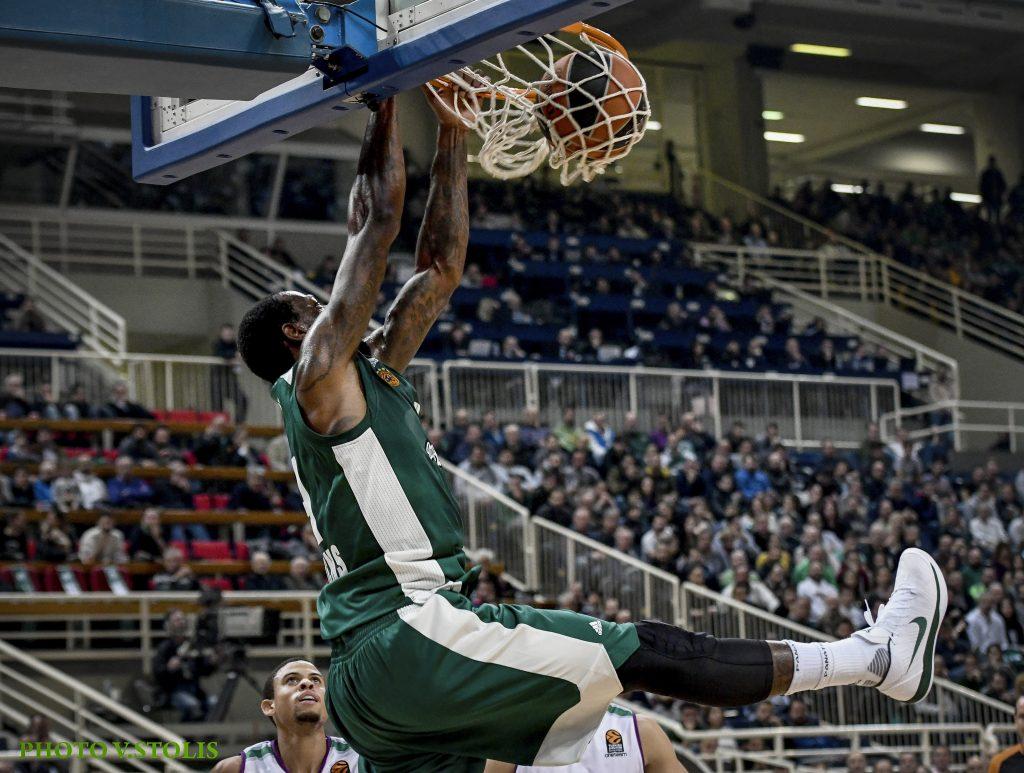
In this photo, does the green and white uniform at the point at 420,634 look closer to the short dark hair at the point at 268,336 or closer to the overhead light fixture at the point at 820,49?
the short dark hair at the point at 268,336

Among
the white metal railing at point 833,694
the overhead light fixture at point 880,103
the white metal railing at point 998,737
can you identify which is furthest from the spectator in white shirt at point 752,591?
the overhead light fixture at point 880,103

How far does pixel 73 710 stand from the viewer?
12930 millimetres

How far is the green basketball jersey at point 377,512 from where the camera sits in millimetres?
4922

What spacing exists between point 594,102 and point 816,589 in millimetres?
11829

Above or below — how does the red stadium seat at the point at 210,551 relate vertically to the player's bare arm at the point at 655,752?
above

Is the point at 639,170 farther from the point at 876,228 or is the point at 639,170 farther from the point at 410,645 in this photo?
the point at 410,645

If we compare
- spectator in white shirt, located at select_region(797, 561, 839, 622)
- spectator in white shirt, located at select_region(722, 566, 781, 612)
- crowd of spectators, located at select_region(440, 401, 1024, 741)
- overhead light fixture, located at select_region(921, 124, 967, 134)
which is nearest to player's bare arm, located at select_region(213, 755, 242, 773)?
crowd of spectators, located at select_region(440, 401, 1024, 741)

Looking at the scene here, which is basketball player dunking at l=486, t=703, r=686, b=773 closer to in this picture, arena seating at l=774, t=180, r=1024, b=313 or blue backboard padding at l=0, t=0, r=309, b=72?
blue backboard padding at l=0, t=0, r=309, b=72

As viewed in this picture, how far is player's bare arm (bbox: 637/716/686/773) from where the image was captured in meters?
7.12

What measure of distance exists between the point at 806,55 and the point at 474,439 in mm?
16814

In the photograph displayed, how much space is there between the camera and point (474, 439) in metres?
17.2

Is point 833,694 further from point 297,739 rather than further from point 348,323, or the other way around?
point 348,323

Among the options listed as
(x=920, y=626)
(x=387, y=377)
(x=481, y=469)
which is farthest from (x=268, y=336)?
(x=481, y=469)

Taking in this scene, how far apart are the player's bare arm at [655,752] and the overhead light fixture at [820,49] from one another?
24732mm
